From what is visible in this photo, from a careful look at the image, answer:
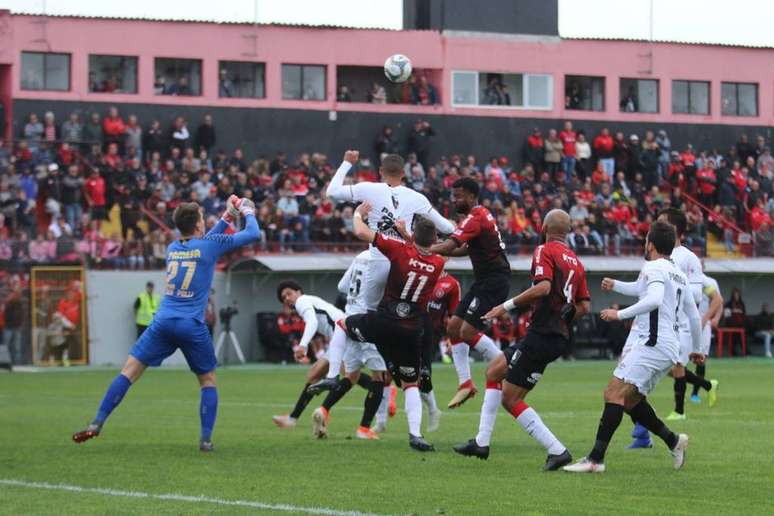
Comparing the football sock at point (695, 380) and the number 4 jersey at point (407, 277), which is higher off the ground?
the number 4 jersey at point (407, 277)

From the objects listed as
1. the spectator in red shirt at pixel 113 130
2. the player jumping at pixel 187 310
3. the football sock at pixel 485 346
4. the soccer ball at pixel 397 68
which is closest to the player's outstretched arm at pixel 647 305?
the player jumping at pixel 187 310

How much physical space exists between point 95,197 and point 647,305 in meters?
28.5

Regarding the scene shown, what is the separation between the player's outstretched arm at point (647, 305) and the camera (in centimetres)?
1219

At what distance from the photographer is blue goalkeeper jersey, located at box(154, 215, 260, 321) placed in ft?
46.2

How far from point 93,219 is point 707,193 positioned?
19.9 m

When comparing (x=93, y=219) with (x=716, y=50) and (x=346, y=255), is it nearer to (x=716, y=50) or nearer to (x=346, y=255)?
(x=346, y=255)

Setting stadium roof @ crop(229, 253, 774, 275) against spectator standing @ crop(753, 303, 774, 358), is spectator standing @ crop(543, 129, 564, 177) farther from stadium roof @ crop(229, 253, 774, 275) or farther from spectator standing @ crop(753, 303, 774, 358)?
spectator standing @ crop(753, 303, 774, 358)

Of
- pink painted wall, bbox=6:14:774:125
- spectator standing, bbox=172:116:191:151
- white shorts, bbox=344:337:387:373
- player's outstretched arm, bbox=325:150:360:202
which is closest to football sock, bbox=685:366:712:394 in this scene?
white shorts, bbox=344:337:387:373

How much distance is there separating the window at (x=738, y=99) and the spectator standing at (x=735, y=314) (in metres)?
11.8

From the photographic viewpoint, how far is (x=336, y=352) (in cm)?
1669

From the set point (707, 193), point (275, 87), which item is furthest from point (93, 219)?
point (707, 193)

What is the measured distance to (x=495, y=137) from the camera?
5022 cm

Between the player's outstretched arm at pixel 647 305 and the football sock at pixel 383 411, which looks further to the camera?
the football sock at pixel 383 411

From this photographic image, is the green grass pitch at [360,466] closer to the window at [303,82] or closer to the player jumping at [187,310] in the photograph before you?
the player jumping at [187,310]
